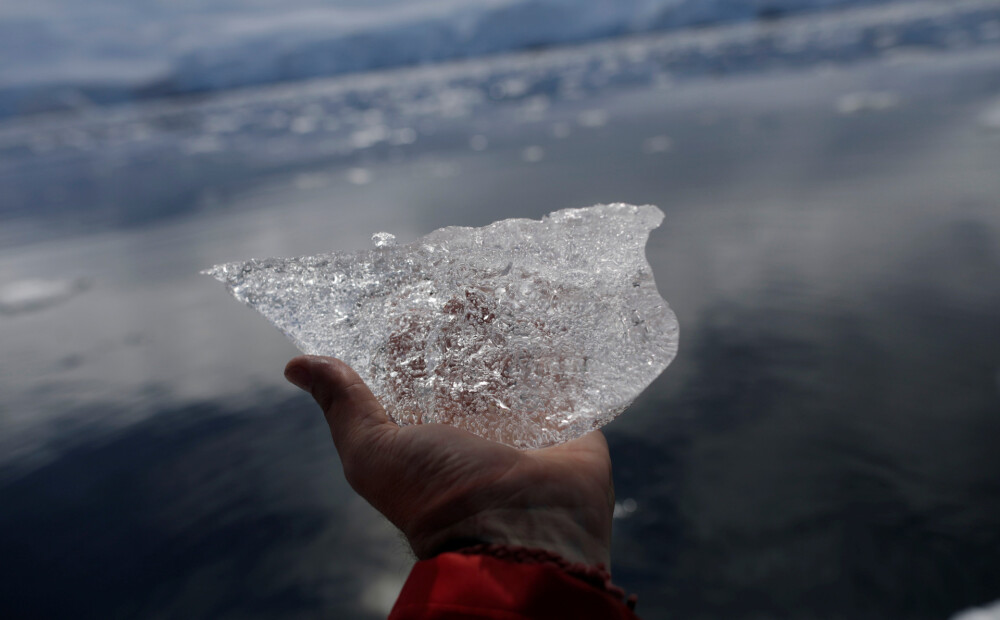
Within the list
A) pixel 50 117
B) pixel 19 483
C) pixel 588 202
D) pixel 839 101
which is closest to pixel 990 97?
pixel 839 101

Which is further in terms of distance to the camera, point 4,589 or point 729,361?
point 729,361

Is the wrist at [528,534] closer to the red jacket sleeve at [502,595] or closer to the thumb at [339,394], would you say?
the red jacket sleeve at [502,595]

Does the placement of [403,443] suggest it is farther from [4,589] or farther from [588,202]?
[588,202]

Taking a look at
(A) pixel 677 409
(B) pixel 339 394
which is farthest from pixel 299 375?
(A) pixel 677 409

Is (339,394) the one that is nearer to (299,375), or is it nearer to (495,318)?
(299,375)

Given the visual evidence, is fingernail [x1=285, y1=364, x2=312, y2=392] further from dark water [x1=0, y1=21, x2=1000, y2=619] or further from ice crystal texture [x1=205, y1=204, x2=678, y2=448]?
dark water [x1=0, y1=21, x2=1000, y2=619]

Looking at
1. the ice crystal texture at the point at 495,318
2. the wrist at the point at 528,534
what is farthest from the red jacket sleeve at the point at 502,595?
the ice crystal texture at the point at 495,318
